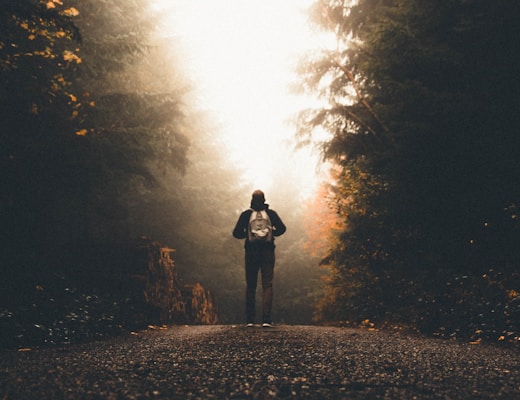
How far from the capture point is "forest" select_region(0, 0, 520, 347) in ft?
21.8

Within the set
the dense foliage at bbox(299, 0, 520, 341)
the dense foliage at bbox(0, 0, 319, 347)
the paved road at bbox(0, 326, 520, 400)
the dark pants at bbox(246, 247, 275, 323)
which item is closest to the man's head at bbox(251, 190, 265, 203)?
the dark pants at bbox(246, 247, 275, 323)

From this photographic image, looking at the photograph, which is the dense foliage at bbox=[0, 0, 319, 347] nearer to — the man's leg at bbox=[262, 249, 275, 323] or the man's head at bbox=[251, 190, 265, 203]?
the man's leg at bbox=[262, 249, 275, 323]

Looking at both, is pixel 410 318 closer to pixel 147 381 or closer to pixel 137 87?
pixel 147 381

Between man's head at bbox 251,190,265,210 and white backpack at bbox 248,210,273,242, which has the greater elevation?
man's head at bbox 251,190,265,210

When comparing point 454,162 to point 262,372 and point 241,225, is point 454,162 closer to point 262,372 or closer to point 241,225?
point 241,225

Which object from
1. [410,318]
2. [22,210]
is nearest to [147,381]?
[22,210]

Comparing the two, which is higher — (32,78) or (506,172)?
(32,78)

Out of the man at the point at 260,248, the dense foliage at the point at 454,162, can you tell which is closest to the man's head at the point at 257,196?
the man at the point at 260,248

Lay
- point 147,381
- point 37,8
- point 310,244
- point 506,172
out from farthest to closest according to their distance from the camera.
Result: point 310,244 → point 506,172 → point 37,8 → point 147,381

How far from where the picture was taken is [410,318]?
8602 mm

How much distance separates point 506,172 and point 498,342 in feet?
7.10

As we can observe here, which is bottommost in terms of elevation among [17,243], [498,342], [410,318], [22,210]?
[498,342]

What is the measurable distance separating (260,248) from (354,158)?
16.1ft

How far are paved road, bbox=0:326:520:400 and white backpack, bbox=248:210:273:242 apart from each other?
269cm
